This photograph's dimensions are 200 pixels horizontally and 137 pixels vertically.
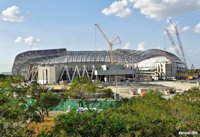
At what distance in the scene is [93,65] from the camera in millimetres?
140750

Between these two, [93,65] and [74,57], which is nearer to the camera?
[93,65]

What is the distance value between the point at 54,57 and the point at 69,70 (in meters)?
20.6

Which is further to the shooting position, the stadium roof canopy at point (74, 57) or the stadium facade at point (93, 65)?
the stadium roof canopy at point (74, 57)

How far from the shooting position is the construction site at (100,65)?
13112cm

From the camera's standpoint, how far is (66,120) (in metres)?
18.7

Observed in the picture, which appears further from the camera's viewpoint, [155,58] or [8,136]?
[155,58]

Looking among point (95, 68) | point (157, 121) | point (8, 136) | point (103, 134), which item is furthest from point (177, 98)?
point (95, 68)

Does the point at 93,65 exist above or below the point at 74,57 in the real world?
below

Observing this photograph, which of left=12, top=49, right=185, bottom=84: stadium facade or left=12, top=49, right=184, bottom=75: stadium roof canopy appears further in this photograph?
left=12, top=49, right=184, bottom=75: stadium roof canopy

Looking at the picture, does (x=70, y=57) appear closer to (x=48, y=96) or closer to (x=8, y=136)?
(x=48, y=96)

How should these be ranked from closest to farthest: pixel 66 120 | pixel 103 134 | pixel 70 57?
1. pixel 103 134
2. pixel 66 120
3. pixel 70 57

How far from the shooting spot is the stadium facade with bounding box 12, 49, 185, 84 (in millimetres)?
131500

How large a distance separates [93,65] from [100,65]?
15.0 ft

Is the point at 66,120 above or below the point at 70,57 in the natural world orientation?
below
